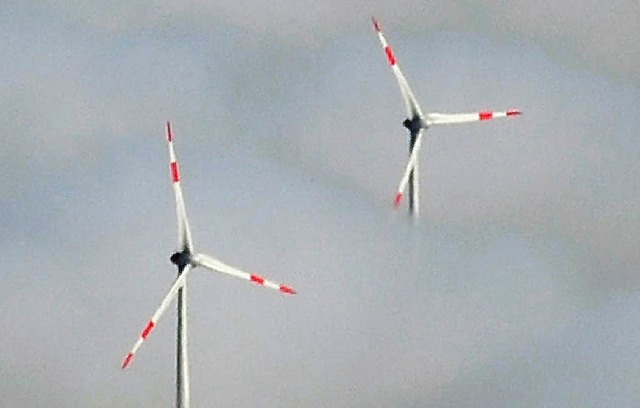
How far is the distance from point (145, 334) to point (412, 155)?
134 ft

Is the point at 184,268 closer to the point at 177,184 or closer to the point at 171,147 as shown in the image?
the point at 177,184

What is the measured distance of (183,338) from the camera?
103 meters

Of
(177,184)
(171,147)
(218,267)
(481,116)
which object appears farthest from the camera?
(481,116)

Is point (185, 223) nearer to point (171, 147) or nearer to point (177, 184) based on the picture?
point (177, 184)

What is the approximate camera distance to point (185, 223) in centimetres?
9900

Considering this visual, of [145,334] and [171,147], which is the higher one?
[171,147]

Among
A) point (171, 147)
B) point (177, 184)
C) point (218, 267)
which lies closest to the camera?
point (171, 147)

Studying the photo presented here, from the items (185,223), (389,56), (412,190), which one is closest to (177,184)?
(185,223)

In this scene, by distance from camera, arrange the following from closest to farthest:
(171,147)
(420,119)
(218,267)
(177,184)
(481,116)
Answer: (171,147), (177,184), (218,267), (481,116), (420,119)

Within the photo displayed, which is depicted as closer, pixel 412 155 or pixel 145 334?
pixel 145 334

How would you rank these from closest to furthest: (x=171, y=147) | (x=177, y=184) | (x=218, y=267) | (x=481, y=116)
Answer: (x=171, y=147) → (x=177, y=184) → (x=218, y=267) → (x=481, y=116)

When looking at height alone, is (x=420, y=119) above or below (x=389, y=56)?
below

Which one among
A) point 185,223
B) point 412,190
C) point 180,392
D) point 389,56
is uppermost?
point 389,56

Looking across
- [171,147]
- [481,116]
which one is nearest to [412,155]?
[481,116]
